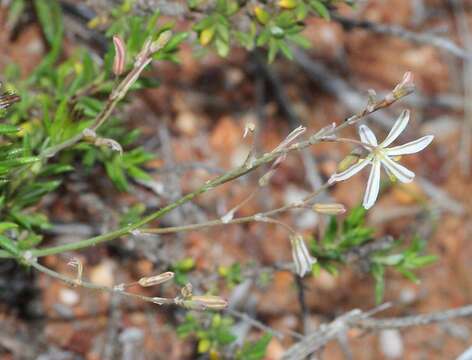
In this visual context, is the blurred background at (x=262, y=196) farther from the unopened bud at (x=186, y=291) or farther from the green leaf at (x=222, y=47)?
the unopened bud at (x=186, y=291)

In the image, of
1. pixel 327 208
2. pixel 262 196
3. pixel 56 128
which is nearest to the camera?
pixel 327 208

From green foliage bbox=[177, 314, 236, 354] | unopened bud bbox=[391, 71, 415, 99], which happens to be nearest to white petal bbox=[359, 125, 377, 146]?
unopened bud bbox=[391, 71, 415, 99]

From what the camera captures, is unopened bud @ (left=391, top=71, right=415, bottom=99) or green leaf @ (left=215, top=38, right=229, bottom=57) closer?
unopened bud @ (left=391, top=71, right=415, bottom=99)

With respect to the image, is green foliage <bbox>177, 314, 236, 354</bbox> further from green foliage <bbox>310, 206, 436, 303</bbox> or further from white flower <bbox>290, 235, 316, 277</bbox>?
white flower <bbox>290, 235, 316, 277</bbox>

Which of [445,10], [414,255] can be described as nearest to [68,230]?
[414,255]

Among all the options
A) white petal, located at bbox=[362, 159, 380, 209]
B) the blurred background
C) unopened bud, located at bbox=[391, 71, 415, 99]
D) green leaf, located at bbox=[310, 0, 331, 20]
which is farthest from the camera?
Result: the blurred background

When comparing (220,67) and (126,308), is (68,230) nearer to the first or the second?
(126,308)

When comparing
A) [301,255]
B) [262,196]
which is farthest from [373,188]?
[262,196]

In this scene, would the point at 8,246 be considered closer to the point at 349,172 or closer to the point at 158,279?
the point at 158,279
